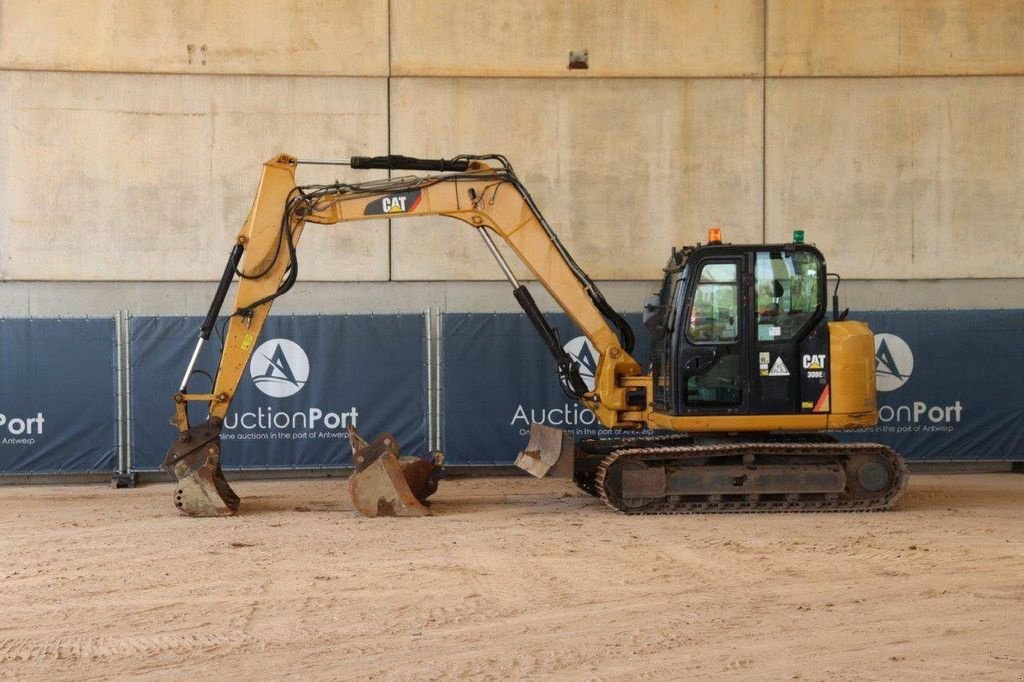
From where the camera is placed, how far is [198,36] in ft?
52.6

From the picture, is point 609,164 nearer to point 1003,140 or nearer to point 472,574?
point 1003,140

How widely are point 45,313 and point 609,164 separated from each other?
319 inches

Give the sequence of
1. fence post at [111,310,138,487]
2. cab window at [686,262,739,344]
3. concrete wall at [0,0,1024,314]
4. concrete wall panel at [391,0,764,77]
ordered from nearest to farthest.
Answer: cab window at [686,262,739,344] → fence post at [111,310,138,487] → concrete wall at [0,0,1024,314] → concrete wall panel at [391,0,764,77]

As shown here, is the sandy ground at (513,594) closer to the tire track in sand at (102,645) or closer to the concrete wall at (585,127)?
the tire track in sand at (102,645)

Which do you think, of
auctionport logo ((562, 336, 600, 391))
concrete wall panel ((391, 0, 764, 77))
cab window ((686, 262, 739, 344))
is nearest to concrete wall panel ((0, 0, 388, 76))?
concrete wall panel ((391, 0, 764, 77))

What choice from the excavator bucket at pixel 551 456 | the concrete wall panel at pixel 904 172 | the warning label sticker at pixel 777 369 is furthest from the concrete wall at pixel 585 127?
the warning label sticker at pixel 777 369

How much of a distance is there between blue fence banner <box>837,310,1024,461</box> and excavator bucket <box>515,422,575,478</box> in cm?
507

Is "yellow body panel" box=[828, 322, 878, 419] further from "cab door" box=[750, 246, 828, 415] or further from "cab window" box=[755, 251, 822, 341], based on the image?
"cab window" box=[755, 251, 822, 341]

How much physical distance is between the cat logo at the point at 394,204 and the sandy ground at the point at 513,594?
3235 millimetres

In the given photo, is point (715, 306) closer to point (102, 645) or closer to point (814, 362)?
point (814, 362)

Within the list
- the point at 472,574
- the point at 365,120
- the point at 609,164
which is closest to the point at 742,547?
the point at 472,574

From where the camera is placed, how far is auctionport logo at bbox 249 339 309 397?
49.4 ft

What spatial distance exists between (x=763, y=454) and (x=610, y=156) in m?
5.99

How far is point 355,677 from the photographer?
612 centimetres
